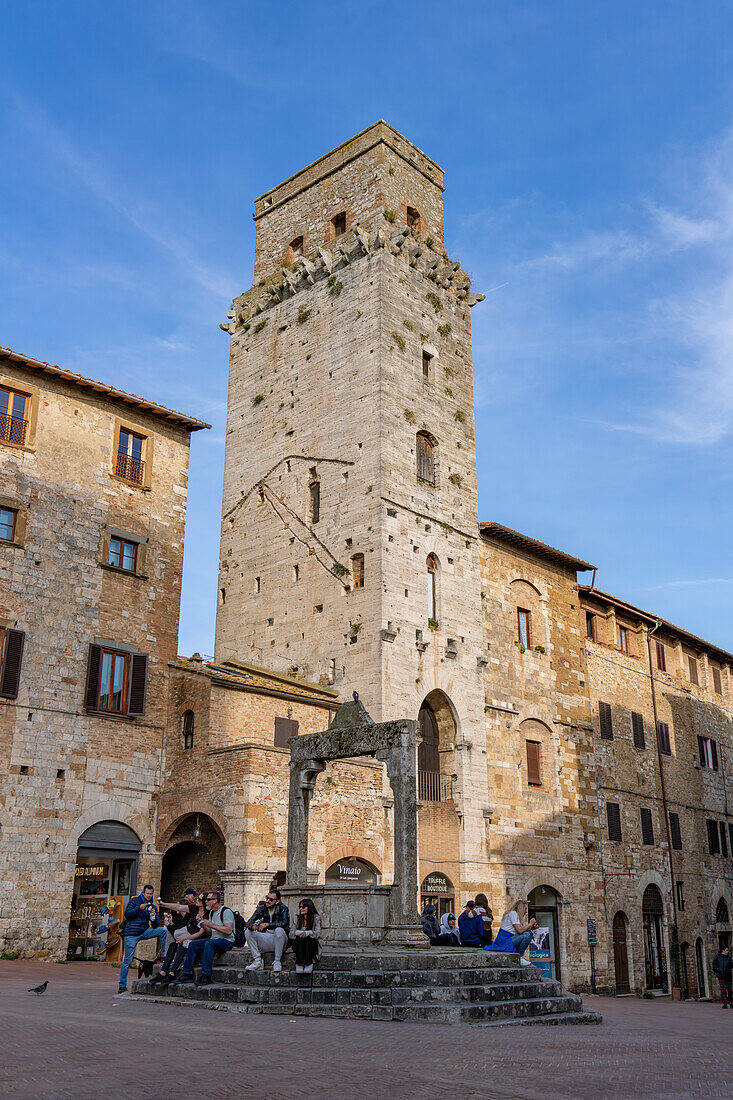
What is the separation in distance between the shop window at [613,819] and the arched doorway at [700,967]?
6537 mm

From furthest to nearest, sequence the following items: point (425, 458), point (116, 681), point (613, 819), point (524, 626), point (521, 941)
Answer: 1. point (613, 819)
2. point (524, 626)
3. point (425, 458)
4. point (116, 681)
5. point (521, 941)

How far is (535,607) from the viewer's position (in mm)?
33094

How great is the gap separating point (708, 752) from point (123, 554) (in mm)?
26768

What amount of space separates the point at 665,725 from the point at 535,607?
8725mm

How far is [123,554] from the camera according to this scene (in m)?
24.6

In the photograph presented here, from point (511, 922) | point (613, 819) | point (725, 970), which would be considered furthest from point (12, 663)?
point (613, 819)

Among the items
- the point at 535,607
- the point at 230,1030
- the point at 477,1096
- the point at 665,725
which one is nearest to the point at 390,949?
the point at 230,1030

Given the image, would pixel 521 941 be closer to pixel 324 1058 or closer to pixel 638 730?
pixel 324 1058

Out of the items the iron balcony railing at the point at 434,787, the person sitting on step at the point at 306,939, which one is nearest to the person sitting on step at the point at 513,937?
the person sitting on step at the point at 306,939

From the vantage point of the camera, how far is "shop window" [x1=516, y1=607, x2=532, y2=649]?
106 feet

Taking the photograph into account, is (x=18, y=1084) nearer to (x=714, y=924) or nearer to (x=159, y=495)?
(x=159, y=495)

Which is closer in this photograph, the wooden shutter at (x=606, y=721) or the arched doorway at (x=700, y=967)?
the wooden shutter at (x=606, y=721)

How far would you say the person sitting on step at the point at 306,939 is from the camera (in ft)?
42.3

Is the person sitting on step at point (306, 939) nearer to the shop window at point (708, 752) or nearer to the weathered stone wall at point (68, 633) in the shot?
the weathered stone wall at point (68, 633)
